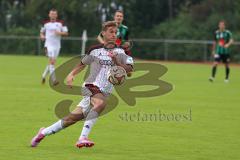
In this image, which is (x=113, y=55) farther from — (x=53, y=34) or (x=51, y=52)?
(x=53, y=34)

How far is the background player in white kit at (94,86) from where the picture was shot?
11.1 metres

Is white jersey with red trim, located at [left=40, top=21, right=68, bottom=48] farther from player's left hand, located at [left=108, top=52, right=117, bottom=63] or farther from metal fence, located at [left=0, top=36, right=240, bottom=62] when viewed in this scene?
metal fence, located at [left=0, top=36, right=240, bottom=62]

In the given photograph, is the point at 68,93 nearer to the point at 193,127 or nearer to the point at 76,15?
the point at 193,127

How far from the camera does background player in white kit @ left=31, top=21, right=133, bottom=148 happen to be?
11.1 m

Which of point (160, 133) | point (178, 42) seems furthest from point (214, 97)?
point (178, 42)

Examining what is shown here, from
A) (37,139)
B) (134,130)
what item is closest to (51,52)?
(134,130)

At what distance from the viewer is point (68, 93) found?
21500mm

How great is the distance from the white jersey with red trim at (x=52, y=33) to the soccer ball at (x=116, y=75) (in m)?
14.8

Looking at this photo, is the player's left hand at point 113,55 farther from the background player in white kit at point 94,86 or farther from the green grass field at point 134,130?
the green grass field at point 134,130

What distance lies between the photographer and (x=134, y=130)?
13805mm

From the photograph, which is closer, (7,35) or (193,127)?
(193,127)

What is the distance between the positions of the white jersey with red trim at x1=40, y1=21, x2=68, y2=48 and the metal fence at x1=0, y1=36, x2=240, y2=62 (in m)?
26.4

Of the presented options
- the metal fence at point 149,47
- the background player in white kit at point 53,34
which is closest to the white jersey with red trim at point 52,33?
the background player in white kit at point 53,34

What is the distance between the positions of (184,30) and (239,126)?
4233 cm
